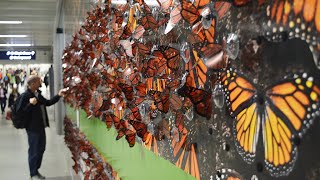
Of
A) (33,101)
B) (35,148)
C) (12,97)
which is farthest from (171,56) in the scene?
(12,97)

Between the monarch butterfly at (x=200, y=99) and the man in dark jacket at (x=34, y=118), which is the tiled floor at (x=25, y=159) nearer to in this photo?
the man in dark jacket at (x=34, y=118)

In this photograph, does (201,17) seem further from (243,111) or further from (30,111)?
(30,111)

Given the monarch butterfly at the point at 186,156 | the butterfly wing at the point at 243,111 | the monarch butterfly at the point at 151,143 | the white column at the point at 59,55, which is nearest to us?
the butterfly wing at the point at 243,111

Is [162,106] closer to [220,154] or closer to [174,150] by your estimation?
[174,150]

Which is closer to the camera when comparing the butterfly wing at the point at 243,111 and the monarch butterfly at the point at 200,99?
the butterfly wing at the point at 243,111

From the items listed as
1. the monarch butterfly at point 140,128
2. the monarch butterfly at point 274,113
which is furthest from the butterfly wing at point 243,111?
the monarch butterfly at point 140,128

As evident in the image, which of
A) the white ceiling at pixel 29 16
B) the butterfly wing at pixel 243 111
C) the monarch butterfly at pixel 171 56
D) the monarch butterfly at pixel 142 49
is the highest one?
the white ceiling at pixel 29 16
